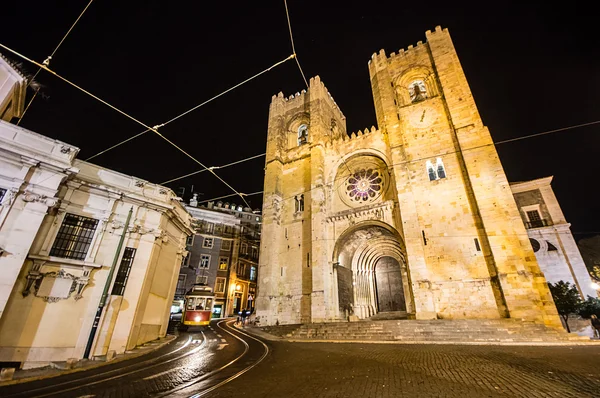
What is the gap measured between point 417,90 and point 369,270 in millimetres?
15749

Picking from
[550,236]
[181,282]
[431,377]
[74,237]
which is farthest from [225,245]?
[550,236]

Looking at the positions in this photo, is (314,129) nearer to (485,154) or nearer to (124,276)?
(485,154)

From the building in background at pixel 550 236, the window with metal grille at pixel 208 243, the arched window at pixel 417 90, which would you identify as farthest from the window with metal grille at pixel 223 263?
the building in background at pixel 550 236

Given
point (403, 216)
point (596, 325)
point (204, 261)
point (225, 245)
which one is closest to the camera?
point (596, 325)

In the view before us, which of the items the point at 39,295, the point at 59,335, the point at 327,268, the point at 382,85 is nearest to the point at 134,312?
the point at 59,335

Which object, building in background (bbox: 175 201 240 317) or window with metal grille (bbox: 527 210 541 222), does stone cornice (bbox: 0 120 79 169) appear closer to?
building in background (bbox: 175 201 240 317)

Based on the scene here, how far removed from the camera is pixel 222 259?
105ft

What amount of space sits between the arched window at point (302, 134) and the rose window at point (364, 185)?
7835 millimetres

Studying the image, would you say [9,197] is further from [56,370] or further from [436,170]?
[436,170]

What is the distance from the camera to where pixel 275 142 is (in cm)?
2528

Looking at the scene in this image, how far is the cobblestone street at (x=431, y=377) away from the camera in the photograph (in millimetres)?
3814

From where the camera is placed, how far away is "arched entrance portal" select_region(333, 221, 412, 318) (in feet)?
56.8

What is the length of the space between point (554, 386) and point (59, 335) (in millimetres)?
13179

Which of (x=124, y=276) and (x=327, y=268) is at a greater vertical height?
(x=327, y=268)
